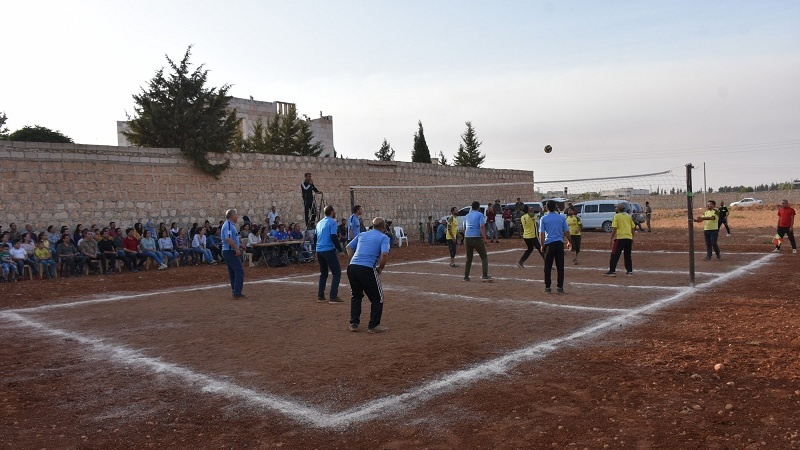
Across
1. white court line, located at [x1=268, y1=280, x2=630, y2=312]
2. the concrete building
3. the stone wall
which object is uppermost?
the concrete building

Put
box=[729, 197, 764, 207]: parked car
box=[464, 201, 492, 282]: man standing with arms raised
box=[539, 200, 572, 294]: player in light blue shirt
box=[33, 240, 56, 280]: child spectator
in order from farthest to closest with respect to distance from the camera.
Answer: box=[729, 197, 764, 207]: parked car → box=[33, 240, 56, 280]: child spectator → box=[464, 201, 492, 282]: man standing with arms raised → box=[539, 200, 572, 294]: player in light blue shirt

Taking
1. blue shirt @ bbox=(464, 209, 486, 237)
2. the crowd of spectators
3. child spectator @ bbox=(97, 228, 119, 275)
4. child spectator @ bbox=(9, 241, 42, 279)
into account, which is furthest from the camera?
child spectator @ bbox=(97, 228, 119, 275)

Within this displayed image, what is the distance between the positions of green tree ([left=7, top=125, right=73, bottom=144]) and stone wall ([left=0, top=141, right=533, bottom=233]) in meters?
9.44

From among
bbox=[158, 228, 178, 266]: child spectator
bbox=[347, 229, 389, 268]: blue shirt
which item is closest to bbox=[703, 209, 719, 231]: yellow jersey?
bbox=[347, 229, 389, 268]: blue shirt

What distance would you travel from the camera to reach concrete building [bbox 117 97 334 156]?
39.4 meters

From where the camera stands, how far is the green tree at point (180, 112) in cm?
2291

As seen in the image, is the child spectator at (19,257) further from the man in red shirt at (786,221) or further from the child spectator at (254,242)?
the man in red shirt at (786,221)

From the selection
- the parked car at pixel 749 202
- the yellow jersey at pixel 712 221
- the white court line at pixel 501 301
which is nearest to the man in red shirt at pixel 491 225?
the yellow jersey at pixel 712 221

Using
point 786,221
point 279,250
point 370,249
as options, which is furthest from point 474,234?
point 786,221

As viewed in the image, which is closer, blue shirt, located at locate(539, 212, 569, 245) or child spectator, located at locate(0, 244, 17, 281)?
blue shirt, located at locate(539, 212, 569, 245)

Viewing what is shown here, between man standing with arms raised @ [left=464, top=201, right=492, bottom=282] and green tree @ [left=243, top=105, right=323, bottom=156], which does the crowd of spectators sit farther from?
green tree @ [left=243, top=105, right=323, bottom=156]

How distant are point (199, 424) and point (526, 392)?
2759mm

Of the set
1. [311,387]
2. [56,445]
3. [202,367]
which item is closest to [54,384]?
[202,367]

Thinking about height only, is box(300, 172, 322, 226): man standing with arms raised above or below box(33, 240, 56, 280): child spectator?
above
